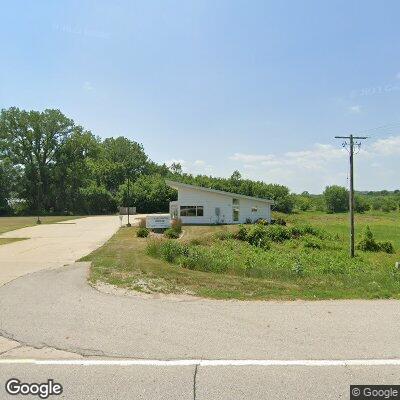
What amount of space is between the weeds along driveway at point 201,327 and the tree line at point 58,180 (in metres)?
60.2

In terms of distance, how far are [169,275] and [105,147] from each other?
8647cm

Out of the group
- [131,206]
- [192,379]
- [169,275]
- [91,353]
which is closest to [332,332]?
[192,379]

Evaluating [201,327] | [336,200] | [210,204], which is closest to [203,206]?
[210,204]

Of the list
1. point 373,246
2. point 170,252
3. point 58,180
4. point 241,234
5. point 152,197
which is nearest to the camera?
point 170,252

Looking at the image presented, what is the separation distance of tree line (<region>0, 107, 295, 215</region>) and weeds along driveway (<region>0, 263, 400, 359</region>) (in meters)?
60.2

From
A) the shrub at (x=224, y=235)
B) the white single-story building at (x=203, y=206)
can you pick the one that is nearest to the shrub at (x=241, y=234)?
the shrub at (x=224, y=235)

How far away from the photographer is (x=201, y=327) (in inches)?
243

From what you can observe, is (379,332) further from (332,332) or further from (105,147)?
(105,147)

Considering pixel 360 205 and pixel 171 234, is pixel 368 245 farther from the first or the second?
pixel 360 205

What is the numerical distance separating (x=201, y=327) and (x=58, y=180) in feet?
238

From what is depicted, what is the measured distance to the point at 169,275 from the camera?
10672 millimetres

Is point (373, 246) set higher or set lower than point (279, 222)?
lower

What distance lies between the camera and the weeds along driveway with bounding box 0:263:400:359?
5227 mm

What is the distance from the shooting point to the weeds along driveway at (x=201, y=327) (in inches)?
206
